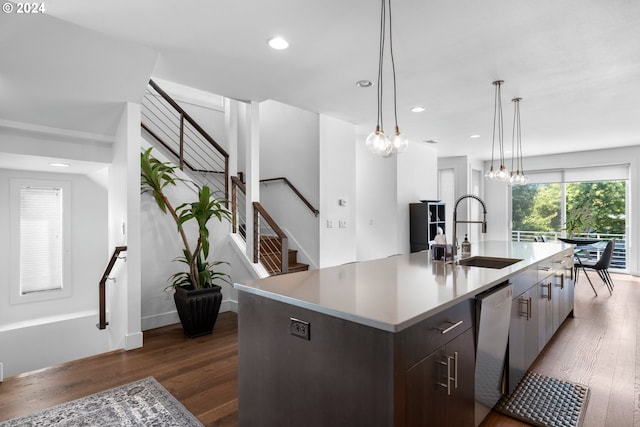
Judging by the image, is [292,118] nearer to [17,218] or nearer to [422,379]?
[17,218]

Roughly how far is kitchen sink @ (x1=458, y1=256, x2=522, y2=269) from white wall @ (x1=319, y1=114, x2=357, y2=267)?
2.38 m

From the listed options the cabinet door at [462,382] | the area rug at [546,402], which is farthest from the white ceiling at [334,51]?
the area rug at [546,402]

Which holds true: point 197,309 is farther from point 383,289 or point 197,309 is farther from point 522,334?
point 522,334

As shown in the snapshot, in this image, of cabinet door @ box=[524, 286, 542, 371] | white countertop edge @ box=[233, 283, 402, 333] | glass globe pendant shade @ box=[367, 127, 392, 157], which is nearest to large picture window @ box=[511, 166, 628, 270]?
cabinet door @ box=[524, 286, 542, 371]

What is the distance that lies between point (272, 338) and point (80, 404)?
1.63 m

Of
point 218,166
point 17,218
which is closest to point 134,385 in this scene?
point 17,218

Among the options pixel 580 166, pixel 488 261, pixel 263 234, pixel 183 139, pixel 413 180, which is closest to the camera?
pixel 488 261

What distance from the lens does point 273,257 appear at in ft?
16.3

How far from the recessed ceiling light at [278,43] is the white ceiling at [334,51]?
2.9 inches

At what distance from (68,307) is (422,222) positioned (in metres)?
5.76

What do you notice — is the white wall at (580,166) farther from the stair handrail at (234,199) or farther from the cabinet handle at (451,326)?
the cabinet handle at (451,326)

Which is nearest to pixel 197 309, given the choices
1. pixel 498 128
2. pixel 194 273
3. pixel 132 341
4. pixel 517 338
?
pixel 194 273

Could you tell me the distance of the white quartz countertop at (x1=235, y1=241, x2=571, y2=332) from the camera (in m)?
1.34

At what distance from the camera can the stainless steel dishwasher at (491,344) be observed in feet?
6.02
